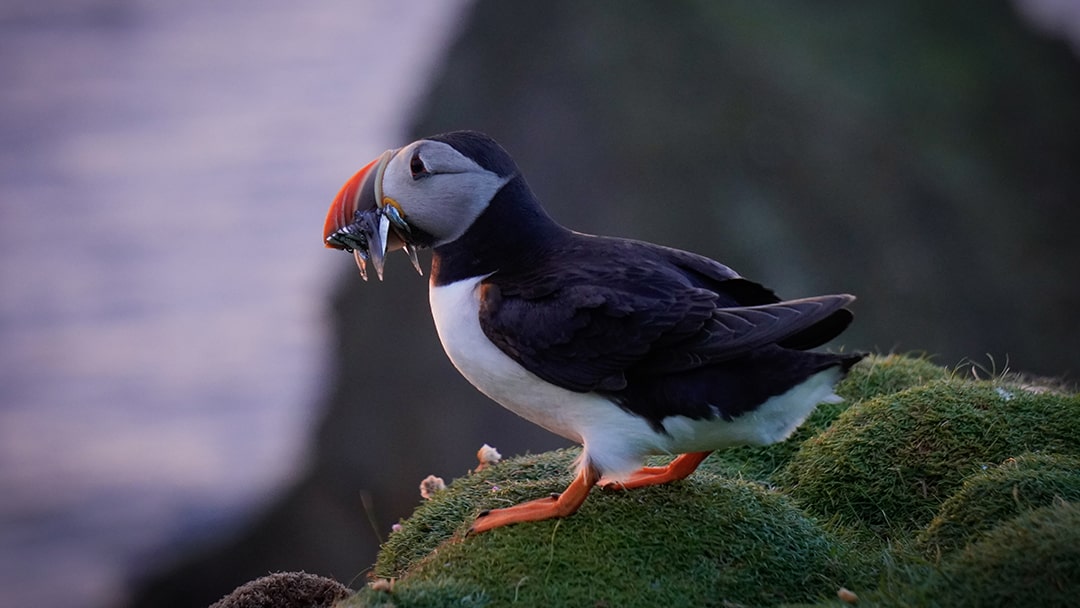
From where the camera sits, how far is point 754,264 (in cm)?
1002

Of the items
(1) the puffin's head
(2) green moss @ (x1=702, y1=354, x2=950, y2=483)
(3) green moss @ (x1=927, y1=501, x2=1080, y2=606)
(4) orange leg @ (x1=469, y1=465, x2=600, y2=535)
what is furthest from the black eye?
(3) green moss @ (x1=927, y1=501, x2=1080, y2=606)

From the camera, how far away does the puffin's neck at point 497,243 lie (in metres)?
4.21

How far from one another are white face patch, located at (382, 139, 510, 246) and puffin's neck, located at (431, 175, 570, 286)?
0.04 metres

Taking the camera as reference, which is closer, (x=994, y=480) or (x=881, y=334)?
(x=994, y=480)

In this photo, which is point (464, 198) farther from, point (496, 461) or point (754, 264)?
point (754, 264)

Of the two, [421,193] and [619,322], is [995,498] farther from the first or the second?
[421,193]

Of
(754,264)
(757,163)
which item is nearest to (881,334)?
(754,264)

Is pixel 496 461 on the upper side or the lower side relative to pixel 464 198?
lower

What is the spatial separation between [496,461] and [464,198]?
159 cm

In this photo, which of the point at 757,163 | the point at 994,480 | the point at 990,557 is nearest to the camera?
the point at 990,557

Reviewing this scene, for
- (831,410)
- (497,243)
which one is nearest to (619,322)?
(497,243)

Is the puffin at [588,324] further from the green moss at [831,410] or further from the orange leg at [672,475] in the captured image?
the green moss at [831,410]

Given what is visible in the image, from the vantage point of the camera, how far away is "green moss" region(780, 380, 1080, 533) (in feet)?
14.7

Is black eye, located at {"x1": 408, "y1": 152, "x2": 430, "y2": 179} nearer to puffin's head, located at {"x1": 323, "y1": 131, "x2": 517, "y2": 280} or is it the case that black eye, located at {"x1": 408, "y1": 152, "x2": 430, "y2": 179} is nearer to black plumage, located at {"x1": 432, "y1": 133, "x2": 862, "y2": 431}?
puffin's head, located at {"x1": 323, "y1": 131, "x2": 517, "y2": 280}
